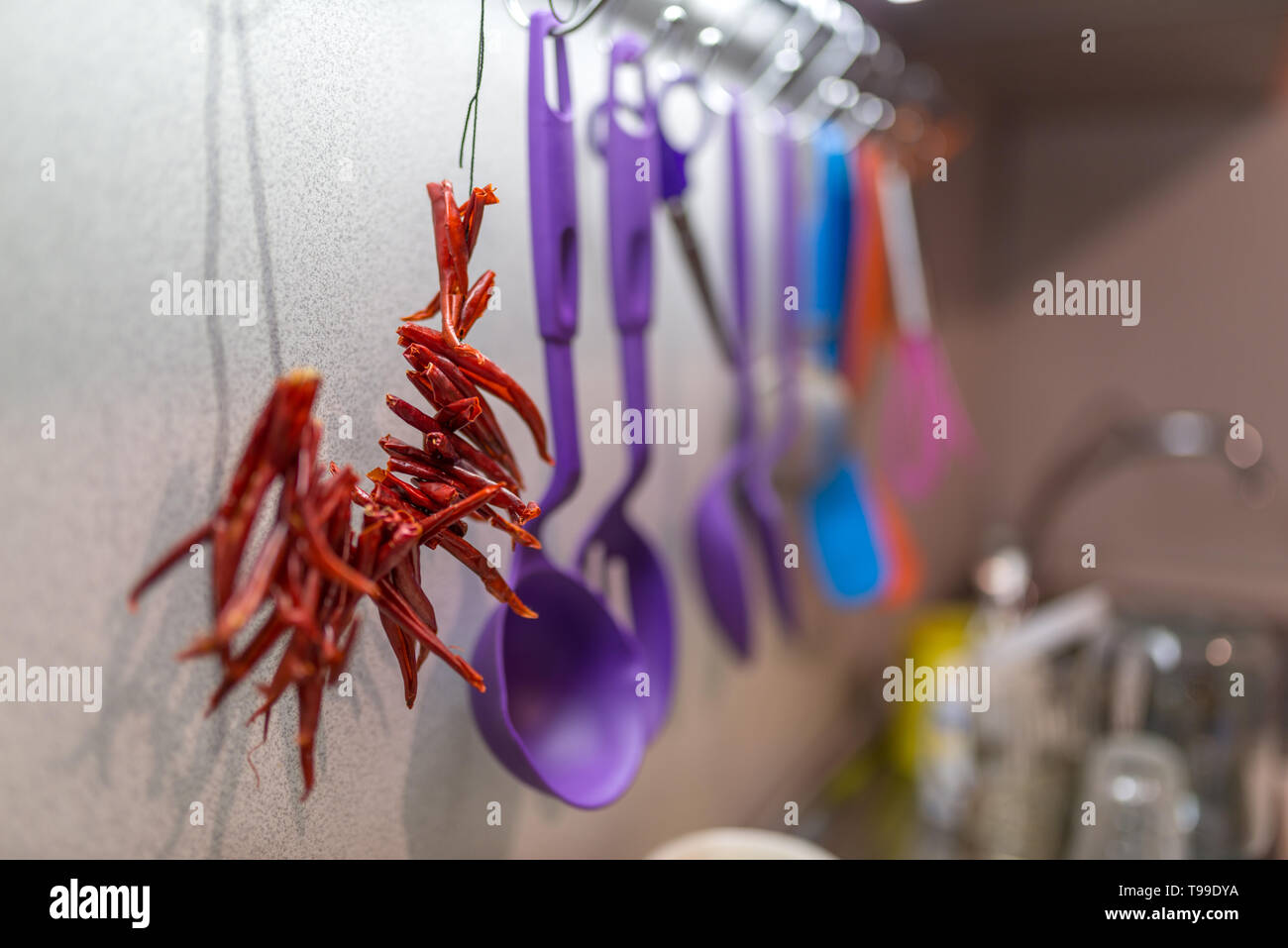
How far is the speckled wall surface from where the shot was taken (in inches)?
12.8

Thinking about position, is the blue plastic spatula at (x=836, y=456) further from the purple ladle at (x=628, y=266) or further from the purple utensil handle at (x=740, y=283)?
the purple ladle at (x=628, y=266)

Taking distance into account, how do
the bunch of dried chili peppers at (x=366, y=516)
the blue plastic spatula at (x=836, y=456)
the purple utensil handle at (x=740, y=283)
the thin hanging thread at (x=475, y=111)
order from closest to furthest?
the bunch of dried chili peppers at (x=366, y=516) < the thin hanging thread at (x=475, y=111) < the purple utensil handle at (x=740, y=283) < the blue plastic spatula at (x=836, y=456)

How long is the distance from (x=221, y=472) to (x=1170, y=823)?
803mm

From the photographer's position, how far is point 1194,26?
0.95m

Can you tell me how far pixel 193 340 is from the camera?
361 millimetres

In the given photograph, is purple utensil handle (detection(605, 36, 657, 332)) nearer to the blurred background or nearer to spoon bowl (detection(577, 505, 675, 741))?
the blurred background

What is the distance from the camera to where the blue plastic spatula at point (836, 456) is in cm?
88

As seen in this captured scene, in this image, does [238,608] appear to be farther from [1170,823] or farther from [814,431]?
[1170,823]

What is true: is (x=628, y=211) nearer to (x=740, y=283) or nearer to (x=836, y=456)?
(x=740, y=283)

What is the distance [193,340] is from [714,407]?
0.50 metres

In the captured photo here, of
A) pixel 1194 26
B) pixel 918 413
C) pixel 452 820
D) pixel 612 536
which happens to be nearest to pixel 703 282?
pixel 612 536

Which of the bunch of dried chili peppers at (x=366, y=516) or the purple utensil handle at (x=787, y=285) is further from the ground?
the purple utensil handle at (x=787, y=285)

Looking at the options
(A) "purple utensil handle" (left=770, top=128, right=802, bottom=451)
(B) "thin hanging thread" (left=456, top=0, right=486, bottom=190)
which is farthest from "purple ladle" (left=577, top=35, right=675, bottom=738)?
(A) "purple utensil handle" (left=770, top=128, right=802, bottom=451)

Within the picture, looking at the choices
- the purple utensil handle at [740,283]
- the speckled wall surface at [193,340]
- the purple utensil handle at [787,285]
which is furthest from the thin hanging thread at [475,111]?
the purple utensil handle at [787,285]
